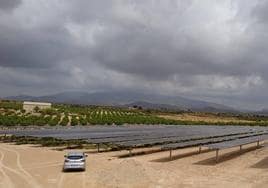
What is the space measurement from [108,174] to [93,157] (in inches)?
602

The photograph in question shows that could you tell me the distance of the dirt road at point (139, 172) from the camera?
37.1 metres

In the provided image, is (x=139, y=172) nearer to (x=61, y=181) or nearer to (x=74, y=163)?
(x=74, y=163)

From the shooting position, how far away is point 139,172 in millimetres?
42188

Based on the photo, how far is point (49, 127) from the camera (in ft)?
399

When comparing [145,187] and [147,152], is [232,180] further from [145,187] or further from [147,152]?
[147,152]

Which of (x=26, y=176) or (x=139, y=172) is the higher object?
(x=139, y=172)

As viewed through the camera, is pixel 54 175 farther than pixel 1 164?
No

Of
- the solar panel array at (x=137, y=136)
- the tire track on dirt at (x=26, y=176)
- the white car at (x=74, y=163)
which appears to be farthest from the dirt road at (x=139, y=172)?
the solar panel array at (x=137, y=136)

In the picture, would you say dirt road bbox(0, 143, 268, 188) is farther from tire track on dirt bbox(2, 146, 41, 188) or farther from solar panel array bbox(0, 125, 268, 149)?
solar panel array bbox(0, 125, 268, 149)

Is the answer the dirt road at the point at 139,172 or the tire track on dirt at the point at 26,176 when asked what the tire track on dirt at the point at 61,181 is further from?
the tire track on dirt at the point at 26,176

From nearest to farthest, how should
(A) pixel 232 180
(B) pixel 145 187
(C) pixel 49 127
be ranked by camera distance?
(B) pixel 145 187 < (A) pixel 232 180 < (C) pixel 49 127

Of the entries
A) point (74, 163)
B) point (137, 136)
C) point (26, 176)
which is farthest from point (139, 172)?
point (137, 136)

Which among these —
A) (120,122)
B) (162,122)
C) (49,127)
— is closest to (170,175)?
(49,127)

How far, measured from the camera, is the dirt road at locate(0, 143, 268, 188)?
37.1 meters
